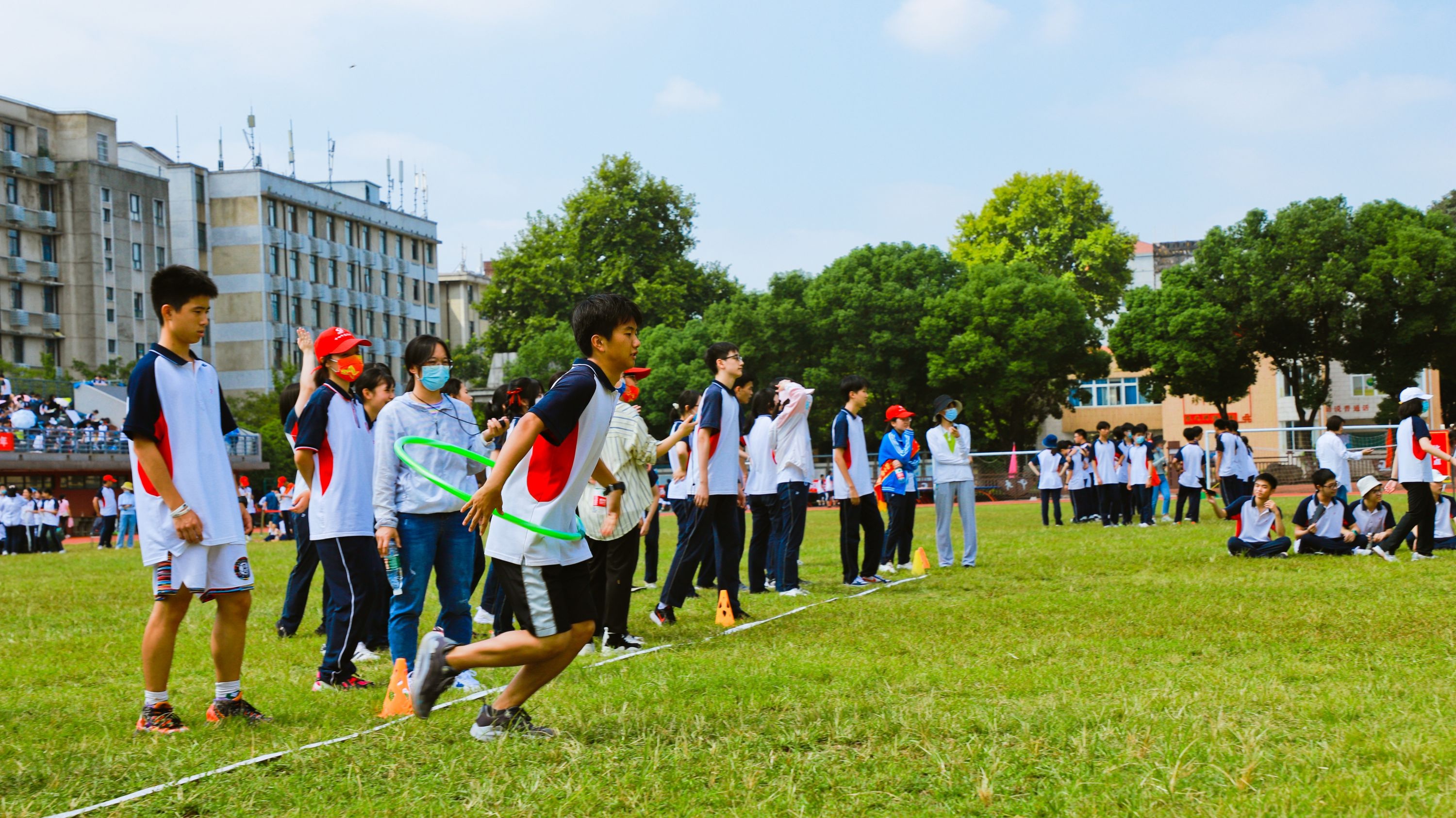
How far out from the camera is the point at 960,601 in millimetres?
10367

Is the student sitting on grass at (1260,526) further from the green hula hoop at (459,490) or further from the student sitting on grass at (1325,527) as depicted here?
the green hula hoop at (459,490)

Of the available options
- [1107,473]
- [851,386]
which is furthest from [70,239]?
[851,386]

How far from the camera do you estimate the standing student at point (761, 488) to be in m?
12.1

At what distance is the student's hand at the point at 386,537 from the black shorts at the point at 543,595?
5.29 feet

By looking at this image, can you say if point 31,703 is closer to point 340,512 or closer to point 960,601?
point 340,512

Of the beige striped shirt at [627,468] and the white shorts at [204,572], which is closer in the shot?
the white shorts at [204,572]

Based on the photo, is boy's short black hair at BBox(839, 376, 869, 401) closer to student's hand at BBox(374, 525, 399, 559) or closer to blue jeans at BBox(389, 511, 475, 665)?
blue jeans at BBox(389, 511, 475, 665)

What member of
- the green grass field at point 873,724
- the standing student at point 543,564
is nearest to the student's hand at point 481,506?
the standing student at point 543,564

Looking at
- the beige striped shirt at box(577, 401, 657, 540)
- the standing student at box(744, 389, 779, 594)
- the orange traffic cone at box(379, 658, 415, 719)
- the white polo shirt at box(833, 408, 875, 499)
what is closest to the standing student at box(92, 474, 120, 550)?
the standing student at box(744, 389, 779, 594)

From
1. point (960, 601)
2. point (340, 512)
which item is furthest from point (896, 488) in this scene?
point (340, 512)

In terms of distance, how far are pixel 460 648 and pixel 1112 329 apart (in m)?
50.0

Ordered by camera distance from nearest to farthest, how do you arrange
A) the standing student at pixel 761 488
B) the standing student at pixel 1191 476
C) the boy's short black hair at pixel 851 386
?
the standing student at pixel 761 488
the boy's short black hair at pixel 851 386
the standing student at pixel 1191 476

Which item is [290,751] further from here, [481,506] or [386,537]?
[386,537]

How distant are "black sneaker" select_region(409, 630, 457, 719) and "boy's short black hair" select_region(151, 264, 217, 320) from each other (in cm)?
188
